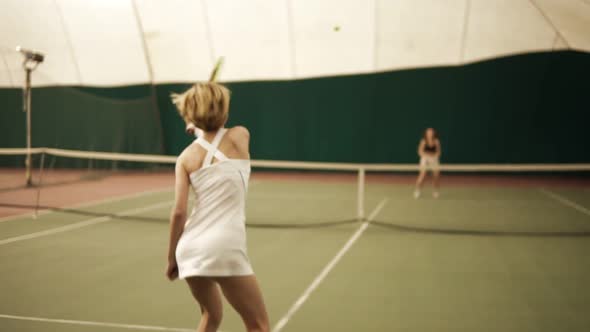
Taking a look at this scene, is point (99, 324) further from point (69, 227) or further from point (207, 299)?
point (69, 227)

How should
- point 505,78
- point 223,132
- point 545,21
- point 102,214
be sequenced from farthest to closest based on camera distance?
point 505,78, point 545,21, point 102,214, point 223,132

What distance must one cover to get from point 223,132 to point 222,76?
52.4ft

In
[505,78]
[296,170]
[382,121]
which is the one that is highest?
[505,78]

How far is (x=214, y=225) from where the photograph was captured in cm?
235

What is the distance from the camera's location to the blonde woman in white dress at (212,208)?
2.33m

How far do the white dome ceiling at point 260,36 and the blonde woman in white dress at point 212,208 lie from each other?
10974 millimetres

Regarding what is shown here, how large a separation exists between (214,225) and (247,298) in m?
0.33

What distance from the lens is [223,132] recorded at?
94.7 inches

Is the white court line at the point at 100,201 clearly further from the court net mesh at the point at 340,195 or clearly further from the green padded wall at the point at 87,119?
the green padded wall at the point at 87,119

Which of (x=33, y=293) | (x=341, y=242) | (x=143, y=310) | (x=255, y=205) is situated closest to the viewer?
(x=143, y=310)

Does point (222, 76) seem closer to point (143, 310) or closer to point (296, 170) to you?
point (296, 170)

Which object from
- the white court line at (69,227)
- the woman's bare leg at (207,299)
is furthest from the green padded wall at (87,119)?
the woman's bare leg at (207,299)

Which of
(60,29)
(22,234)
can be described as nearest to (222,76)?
(60,29)

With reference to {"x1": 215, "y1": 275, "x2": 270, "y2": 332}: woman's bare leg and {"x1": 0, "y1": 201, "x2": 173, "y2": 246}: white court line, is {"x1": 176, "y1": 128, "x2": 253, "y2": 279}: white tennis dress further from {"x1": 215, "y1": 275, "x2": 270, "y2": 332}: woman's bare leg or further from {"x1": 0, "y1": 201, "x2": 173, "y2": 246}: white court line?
{"x1": 0, "y1": 201, "x2": 173, "y2": 246}: white court line
